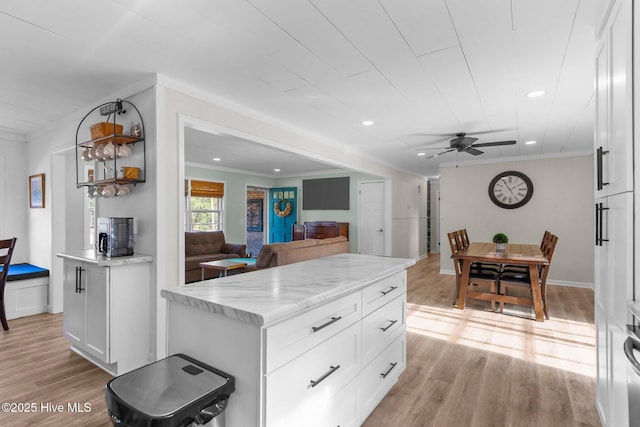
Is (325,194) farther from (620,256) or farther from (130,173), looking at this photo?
(620,256)

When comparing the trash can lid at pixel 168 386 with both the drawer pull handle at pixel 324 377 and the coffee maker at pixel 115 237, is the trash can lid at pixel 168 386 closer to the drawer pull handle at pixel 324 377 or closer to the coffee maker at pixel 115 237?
the drawer pull handle at pixel 324 377

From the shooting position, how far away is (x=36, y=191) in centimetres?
427

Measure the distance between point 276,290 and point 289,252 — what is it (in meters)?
2.94

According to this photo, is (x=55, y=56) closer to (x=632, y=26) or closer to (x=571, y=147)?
(x=632, y=26)

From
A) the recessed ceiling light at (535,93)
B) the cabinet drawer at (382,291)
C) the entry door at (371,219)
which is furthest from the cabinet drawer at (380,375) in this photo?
the entry door at (371,219)

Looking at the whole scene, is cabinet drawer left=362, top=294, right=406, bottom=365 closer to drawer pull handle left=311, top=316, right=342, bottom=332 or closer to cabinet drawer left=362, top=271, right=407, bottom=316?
cabinet drawer left=362, top=271, right=407, bottom=316

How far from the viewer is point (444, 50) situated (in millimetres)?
2227

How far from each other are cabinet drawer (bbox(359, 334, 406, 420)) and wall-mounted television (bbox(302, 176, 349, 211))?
20.3ft

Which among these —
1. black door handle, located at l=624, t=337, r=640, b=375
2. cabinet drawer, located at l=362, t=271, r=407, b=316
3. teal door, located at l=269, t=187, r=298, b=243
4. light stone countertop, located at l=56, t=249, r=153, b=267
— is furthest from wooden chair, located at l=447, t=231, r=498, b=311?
teal door, located at l=269, t=187, r=298, b=243

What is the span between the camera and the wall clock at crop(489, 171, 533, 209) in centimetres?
616

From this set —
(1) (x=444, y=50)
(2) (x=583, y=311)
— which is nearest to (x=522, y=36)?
(1) (x=444, y=50)

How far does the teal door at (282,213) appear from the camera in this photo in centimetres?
917

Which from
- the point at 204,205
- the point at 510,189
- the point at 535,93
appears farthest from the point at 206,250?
the point at 510,189

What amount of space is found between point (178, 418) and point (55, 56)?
2.59 m
